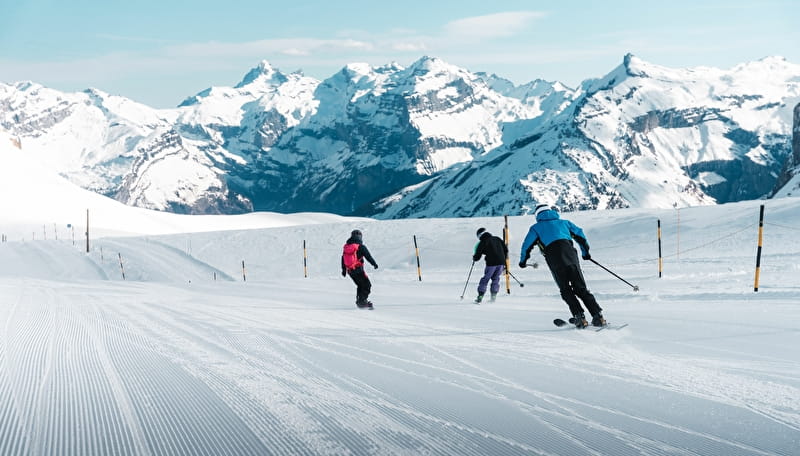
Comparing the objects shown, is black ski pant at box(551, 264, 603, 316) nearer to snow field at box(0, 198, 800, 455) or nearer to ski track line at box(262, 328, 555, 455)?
snow field at box(0, 198, 800, 455)

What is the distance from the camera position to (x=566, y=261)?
9.55 meters

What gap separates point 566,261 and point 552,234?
0.46m

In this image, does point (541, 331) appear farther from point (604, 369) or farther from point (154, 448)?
point (154, 448)

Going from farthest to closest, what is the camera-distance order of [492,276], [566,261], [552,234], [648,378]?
[492,276], [552,234], [566,261], [648,378]

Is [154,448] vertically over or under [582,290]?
under

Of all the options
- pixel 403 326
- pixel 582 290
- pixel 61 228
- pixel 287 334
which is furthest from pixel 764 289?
pixel 61 228

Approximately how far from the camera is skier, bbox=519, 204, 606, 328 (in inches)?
373

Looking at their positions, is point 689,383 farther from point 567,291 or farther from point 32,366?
point 32,366

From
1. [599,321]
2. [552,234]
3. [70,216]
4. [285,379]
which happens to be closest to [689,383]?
[599,321]

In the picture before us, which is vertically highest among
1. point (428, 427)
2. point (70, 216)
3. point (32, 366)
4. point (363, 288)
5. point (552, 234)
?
point (70, 216)

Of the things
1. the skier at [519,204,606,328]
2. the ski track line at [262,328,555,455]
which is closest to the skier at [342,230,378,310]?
the skier at [519,204,606,328]

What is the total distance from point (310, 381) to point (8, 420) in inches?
98.7

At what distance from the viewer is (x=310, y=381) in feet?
22.0

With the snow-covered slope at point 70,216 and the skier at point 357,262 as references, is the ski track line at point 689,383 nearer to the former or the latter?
the skier at point 357,262
